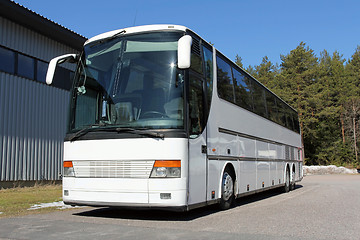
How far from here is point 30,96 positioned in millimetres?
15875

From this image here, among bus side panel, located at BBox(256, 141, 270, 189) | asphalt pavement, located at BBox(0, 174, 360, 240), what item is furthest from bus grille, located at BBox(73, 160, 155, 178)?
bus side panel, located at BBox(256, 141, 270, 189)

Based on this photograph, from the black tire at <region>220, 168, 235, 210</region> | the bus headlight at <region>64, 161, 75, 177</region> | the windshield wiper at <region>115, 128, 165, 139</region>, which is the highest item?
the windshield wiper at <region>115, 128, 165, 139</region>

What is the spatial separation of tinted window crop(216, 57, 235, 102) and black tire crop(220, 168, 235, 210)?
1761 millimetres

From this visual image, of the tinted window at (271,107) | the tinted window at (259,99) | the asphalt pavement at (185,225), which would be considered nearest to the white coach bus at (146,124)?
the asphalt pavement at (185,225)

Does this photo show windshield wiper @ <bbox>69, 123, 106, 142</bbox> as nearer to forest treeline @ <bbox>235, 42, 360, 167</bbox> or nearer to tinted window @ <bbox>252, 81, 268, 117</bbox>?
tinted window @ <bbox>252, 81, 268, 117</bbox>

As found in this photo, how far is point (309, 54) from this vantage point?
193ft

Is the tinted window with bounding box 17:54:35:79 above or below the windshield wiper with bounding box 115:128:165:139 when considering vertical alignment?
above

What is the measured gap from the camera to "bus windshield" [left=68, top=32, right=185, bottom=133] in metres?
6.68

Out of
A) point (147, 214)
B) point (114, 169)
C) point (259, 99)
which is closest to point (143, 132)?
point (114, 169)

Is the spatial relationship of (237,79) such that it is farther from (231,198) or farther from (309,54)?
(309,54)

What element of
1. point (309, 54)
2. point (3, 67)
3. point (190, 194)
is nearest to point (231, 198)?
point (190, 194)

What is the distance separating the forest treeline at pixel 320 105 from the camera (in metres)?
55.9

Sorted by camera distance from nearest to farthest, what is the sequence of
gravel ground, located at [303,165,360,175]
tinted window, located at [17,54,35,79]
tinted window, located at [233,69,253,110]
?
1. tinted window, located at [233,69,253,110]
2. tinted window, located at [17,54,35,79]
3. gravel ground, located at [303,165,360,175]

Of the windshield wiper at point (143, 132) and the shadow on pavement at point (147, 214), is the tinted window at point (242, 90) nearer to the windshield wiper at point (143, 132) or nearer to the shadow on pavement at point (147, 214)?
the shadow on pavement at point (147, 214)
